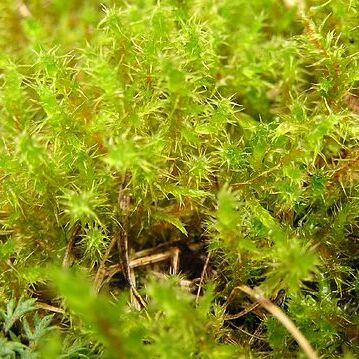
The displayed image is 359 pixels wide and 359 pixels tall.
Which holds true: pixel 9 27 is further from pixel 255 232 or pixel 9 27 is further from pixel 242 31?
pixel 255 232

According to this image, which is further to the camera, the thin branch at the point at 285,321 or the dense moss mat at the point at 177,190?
the dense moss mat at the point at 177,190

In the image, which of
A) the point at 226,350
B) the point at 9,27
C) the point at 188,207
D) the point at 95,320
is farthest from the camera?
the point at 9,27

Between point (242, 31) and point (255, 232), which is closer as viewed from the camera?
point (255, 232)

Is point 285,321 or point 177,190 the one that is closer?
point 285,321

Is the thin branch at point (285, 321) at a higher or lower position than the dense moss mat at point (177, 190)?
lower

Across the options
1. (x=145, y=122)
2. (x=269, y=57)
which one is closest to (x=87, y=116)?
(x=145, y=122)

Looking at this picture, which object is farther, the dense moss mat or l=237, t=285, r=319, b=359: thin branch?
the dense moss mat

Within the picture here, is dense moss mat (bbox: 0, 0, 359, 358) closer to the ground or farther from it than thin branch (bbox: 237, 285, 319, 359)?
farther from it

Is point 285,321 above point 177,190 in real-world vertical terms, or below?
below
